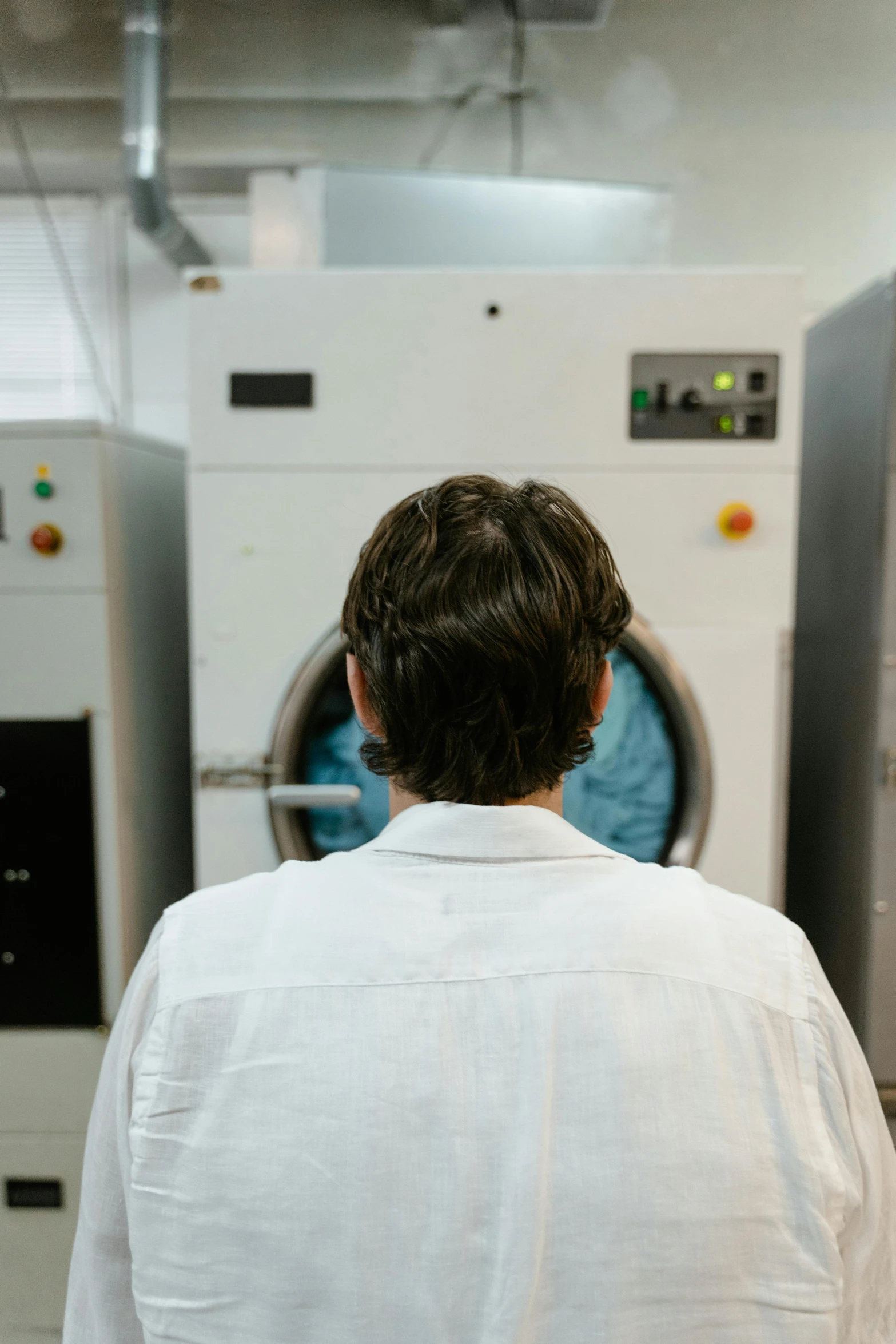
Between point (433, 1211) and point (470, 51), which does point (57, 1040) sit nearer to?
point (433, 1211)

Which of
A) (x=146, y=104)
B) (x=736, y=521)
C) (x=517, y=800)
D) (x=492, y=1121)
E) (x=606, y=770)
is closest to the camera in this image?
(x=492, y=1121)

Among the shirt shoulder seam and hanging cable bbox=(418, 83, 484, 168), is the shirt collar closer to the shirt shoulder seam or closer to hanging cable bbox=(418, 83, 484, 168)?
the shirt shoulder seam

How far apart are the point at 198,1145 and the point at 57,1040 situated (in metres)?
1.15

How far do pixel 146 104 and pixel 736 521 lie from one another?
167 centimetres

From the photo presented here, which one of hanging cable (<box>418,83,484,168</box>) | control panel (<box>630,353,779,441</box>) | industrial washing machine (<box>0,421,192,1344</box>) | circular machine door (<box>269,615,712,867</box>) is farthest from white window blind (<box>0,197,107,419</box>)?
control panel (<box>630,353,779,441</box>)

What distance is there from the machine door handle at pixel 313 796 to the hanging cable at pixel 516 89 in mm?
1547

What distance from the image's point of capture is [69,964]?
1.54 meters

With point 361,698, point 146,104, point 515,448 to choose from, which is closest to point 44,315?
point 146,104

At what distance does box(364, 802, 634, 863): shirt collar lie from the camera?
2.00ft

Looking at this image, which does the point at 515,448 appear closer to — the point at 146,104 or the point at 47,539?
the point at 47,539

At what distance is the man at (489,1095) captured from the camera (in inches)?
21.1

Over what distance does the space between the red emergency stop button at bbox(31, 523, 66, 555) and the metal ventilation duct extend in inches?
41.1

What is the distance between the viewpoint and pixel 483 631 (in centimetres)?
58

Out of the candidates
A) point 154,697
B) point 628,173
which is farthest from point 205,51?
point 154,697
